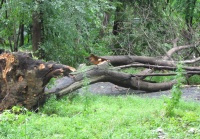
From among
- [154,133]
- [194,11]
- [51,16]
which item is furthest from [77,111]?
[194,11]

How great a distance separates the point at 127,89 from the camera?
12.0 meters

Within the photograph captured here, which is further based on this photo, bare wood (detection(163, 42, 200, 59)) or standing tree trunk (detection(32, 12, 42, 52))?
bare wood (detection(163, 42, 200, 59))

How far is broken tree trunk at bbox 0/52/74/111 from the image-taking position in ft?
25.5

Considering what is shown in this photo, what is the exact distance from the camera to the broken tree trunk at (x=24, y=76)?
7.77 metres

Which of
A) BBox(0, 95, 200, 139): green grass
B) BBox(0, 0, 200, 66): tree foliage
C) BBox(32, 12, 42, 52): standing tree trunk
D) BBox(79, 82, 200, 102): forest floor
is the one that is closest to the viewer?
BBox(0, 95, 200, 139): green grass

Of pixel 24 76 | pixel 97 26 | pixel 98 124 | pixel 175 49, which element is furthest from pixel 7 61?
pixel 175 49

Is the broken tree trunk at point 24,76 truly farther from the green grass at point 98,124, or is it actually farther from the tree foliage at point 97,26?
the tree foliage at point 97,26

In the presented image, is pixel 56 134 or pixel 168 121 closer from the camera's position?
pixel 56 134

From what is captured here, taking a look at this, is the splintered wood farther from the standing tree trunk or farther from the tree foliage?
the standing tree trunk

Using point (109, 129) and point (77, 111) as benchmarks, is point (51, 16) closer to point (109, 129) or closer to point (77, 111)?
point (77, 111)

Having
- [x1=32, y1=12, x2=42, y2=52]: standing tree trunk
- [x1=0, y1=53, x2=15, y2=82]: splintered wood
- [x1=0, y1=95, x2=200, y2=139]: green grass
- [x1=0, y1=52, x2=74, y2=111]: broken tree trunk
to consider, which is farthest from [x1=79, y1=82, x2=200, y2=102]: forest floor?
[x1=0, y1=95, x2=200, y2=139]: green grass

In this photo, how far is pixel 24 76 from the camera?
7820 mm

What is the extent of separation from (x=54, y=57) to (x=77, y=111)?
5.89m

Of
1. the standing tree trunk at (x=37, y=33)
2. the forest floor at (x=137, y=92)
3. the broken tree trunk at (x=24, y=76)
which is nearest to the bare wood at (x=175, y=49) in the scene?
the forest floor at (x=137, y=92)
